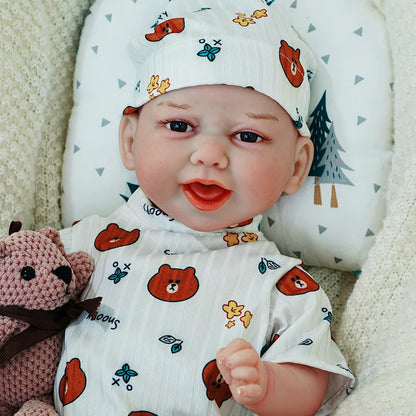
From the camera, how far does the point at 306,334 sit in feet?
3.27

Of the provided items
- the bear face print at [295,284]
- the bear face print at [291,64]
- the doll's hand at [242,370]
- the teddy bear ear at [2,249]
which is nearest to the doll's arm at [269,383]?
the doll's hand at [242,370]

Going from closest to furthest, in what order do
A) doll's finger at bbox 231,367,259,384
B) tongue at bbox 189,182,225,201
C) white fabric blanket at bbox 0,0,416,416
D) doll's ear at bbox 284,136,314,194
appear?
doll's finger at bbox 231,367,259,384, white fabric blanket at bbox 0,0,416,416, tongue at bbox 189,182,225,201, doll's ear at bbox 284,136,314,194

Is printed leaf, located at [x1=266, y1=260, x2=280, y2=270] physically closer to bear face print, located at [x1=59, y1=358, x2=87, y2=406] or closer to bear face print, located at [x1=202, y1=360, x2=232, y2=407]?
bear face print, located at [x1=202, y1=360, x2=232, y2=407]

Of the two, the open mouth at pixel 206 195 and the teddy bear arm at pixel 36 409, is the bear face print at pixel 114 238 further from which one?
the teddy bear arm at pixel 36 409


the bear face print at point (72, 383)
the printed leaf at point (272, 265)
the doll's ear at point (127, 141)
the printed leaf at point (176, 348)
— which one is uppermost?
the doll's ear at point (127, 141)

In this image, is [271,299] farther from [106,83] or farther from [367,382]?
[106,83]

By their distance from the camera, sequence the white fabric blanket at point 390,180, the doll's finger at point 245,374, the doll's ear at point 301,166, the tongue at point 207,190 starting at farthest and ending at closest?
the doll's ear at point 301,166
the tongue at point 207,190
the white fabric blanket at point 390,180
the doll's finger at point 245,374

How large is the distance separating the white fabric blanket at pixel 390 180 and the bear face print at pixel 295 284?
84 millimetres

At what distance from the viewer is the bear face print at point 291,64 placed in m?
1.10

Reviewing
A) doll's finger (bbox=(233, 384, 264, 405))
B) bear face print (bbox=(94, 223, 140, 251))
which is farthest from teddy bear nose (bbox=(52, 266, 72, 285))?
doll's finger (bbox=(233, 384, 264, 405))

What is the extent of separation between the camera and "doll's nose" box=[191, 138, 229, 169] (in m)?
1.00

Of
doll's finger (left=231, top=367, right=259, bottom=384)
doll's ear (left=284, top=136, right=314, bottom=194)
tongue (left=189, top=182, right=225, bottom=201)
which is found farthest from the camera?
doll's ear (left=284, top=136, right=314, bottom=194)

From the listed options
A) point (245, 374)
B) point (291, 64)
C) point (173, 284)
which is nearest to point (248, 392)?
point (245, 374)

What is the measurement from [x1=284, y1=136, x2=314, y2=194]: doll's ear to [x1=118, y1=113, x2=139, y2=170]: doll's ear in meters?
0.31
